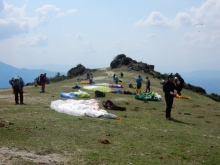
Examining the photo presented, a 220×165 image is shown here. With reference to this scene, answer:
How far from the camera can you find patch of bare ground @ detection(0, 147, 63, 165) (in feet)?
25.7

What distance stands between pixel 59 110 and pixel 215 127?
9.38 meters

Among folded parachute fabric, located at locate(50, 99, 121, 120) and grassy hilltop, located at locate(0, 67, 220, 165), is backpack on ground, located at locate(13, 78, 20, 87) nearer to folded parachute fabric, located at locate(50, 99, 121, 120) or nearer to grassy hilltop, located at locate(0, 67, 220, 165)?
folded parachute fabric, located at locate(50, 99, 121, 120)

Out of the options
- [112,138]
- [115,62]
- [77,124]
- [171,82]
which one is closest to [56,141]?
[112,138]

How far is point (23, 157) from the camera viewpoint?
26.8 ft

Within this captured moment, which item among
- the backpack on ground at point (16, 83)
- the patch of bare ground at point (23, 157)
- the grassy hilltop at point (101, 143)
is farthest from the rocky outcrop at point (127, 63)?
the patch of bare ground at point (23, 157)

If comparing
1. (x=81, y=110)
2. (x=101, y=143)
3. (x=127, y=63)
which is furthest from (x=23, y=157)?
(x=127, y=63)

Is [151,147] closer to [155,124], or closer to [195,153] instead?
[195,153]

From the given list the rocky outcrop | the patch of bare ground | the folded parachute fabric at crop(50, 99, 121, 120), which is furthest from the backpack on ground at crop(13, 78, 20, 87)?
the rocky outcrop

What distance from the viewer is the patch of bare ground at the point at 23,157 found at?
7.85 meters

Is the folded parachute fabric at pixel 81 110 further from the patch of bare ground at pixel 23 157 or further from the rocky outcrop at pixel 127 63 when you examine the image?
the rocky outcrop at pixel 127 63

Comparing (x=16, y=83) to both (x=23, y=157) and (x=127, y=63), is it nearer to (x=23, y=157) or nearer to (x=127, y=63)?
(x=23, y=157)

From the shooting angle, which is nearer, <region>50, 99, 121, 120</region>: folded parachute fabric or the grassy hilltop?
the grassy hilltop

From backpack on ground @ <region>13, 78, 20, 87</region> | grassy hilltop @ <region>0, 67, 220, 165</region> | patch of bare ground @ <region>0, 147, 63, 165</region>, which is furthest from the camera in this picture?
backpack on ground @ <region>13, 78, 20, 87</region>

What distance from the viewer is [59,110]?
18078 millimetres
